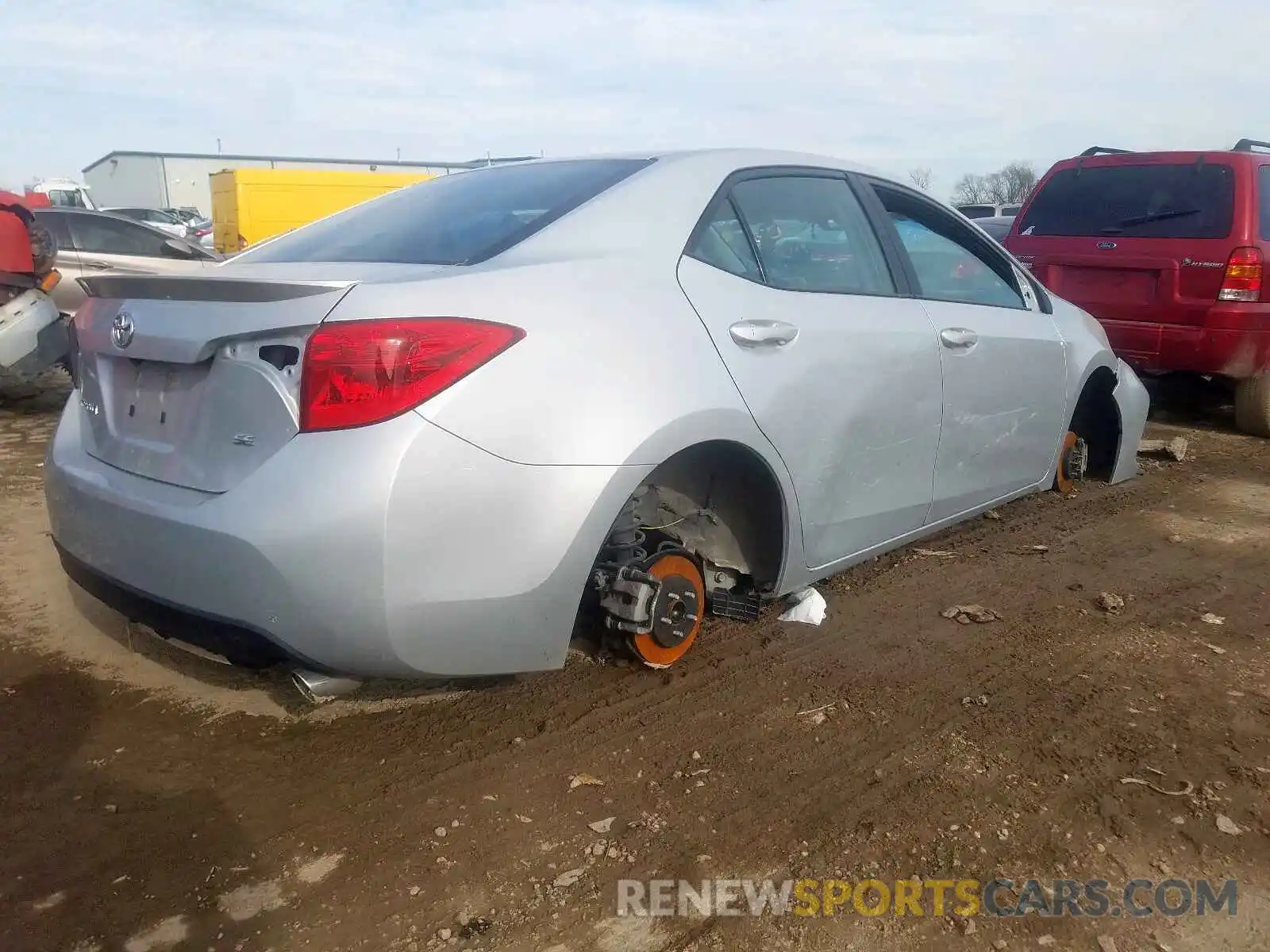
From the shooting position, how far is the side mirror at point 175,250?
923cm

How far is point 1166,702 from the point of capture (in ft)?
9.11

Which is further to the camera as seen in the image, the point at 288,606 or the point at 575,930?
the point at 288,606

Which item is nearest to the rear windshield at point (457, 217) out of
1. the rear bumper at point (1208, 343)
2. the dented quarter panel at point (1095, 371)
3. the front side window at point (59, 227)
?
the dented quarter panel at point (1095, 371)

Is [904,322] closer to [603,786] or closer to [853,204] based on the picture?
[853,204]

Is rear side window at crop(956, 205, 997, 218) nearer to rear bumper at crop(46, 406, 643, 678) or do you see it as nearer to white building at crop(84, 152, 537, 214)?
rear bumper at crop(46, 406, 643, 678)

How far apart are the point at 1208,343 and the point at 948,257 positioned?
3218 millimetres

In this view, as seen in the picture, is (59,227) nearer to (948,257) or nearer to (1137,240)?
(948,257)

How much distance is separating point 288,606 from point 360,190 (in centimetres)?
2004

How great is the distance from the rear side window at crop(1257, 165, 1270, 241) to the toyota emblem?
6.19 m

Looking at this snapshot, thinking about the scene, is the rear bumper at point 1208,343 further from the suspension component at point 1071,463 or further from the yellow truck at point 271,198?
the yellow truck at point 271,198

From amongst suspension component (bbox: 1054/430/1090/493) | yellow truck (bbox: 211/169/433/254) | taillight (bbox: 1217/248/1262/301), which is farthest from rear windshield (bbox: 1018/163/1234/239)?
yellow truck (bbox: 211/169/433/254)

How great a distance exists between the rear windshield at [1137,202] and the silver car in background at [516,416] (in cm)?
360

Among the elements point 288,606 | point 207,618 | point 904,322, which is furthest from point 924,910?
→ point 904,322

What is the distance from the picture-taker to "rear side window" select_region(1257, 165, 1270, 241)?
5.98m
